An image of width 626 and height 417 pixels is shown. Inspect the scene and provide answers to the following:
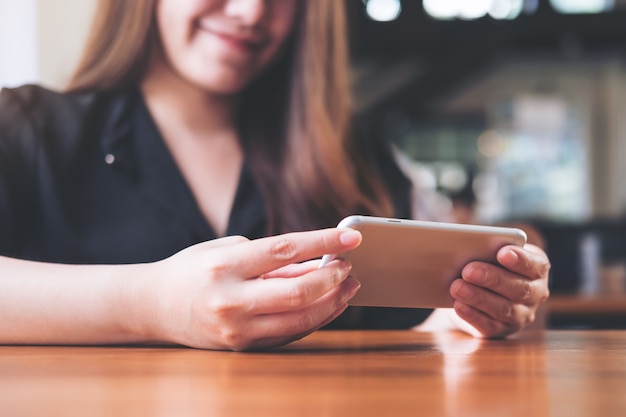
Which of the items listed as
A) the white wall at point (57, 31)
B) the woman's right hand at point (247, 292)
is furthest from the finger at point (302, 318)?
the white wall at point (57, 31)

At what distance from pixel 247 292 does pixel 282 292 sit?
0.04 meters

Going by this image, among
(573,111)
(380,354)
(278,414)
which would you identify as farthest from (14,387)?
(573,111)

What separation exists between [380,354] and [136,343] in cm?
30

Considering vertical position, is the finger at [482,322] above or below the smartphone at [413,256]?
below

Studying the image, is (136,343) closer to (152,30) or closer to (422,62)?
(152,30)

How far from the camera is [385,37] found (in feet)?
18.7

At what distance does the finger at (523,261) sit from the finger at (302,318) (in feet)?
0.72

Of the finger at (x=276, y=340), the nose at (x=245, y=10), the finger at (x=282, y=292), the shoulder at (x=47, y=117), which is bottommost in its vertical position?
the finger at (x=276, y=340)

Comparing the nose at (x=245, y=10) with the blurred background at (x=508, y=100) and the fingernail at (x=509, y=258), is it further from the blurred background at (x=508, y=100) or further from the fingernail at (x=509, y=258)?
the fingernail at (x=509, y=258)

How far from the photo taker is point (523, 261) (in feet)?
3.11

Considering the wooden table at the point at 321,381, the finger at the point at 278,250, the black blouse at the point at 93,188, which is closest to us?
the wooden table at the point at 321,381

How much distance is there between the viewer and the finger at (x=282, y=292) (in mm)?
754

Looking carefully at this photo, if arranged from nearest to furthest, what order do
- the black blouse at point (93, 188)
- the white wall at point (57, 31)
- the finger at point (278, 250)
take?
the finger at point (278, 250) → the black blouse at point (93, 188) → the white wall at point (57, 31)

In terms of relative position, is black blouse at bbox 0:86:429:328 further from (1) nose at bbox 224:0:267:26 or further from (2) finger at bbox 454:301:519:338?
(2) finger at bbox 454:301:519:338
